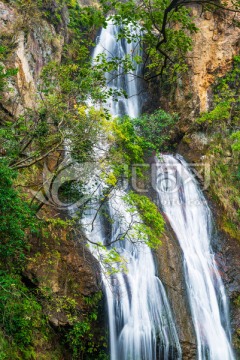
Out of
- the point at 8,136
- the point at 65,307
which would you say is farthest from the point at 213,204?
the point at 8,136

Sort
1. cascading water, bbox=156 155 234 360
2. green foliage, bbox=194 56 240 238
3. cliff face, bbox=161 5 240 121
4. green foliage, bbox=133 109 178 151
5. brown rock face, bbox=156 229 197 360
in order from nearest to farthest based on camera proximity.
Answer: 1. brown rock face, bbox=156 229 197 360
2. cascading water, bbox=156 155 234 360
3. green foliage, bbox=194 56 240 238
4. green foliage, bbox=133 109 178 151
5. cliff face, bbox=161 5 240 121

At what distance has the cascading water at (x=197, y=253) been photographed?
9.22m

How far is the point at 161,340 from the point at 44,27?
10906 mm

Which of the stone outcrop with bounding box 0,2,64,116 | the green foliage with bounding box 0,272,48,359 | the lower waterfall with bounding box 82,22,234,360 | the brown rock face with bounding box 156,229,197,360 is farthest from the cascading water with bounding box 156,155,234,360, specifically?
the stone outcrop with bounding box 0,2,64,116

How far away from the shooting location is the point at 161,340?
8086 millimetres

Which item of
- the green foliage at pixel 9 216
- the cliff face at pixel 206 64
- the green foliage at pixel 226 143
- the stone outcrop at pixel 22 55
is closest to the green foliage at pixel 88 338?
the green foliage at pixel 9 216

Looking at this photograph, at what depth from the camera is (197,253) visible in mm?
11164

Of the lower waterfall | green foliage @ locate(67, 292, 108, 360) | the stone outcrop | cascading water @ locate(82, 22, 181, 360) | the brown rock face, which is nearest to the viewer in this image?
green foliage @ locate(67, 292, 108, 360)

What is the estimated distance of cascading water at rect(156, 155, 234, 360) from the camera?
922cm

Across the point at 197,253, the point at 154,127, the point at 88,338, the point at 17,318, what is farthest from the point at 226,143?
the point at 17,318

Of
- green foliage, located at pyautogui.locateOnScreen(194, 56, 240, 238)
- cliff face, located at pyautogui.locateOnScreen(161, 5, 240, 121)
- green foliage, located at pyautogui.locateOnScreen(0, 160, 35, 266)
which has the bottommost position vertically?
green foliage, located at pyautogui.locateOnScreen(0, 160, 35, 266)

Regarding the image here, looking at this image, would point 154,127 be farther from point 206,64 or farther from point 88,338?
point 88,338

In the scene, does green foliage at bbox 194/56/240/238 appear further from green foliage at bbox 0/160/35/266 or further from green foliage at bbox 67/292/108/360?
green foliage at bbox 0/160/35/266

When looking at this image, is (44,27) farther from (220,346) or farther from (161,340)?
(220,346)
